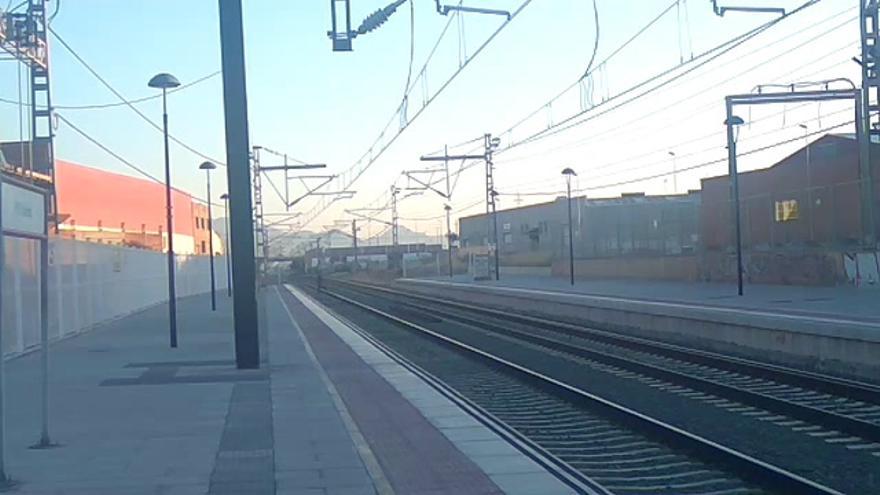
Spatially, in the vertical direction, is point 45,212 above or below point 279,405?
above

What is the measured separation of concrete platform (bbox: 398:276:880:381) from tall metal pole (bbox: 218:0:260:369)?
33.6 feet

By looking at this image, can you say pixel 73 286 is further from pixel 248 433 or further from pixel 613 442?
pixel 613 442

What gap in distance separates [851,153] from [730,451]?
37.1m

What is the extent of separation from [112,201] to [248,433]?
227ft

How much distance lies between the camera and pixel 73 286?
108ft

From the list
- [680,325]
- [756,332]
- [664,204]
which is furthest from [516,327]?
[664,204]

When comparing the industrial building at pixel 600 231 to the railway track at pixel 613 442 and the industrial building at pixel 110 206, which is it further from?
the railway track at pixel 613 442

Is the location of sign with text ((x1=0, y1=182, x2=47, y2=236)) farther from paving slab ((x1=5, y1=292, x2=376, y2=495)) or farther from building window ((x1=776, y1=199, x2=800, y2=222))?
building window ((x1=776, y1=199, x2=800, y2=222))

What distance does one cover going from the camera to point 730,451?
475 inches

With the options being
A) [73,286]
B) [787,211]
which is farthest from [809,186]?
[73,286]

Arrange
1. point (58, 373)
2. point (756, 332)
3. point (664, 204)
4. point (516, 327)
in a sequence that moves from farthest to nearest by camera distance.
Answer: point (664, 204) < point (516, 327) < point (756, 332) < point (58, 373)

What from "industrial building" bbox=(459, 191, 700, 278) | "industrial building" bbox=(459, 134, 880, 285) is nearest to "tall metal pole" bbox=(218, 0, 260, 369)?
"industrial building" bbox=(459, 134, 880, 285)

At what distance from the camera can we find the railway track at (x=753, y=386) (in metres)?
14.4

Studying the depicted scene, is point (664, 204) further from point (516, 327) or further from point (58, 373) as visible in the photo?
point (58, 373)
